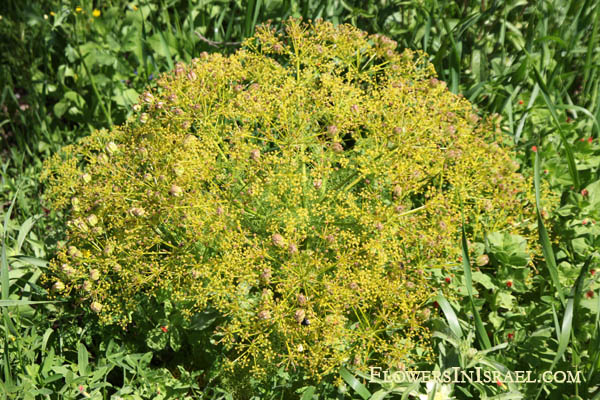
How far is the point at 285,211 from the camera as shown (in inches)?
102

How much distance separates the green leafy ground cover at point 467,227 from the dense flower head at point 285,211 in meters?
0.24

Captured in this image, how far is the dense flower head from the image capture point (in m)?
2.46

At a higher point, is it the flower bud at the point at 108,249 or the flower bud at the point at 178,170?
the flower bud at the point at 178,170

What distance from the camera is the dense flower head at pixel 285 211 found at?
8.06 ft

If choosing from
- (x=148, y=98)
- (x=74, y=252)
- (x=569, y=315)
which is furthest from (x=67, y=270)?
(x=569, y=315)

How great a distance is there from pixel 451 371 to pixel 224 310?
1196mm

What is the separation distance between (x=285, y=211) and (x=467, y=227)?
1295 mm

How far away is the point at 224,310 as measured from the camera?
268 cm

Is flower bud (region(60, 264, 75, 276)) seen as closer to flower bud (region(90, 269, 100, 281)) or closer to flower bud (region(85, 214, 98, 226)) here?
flower bud (region(90, 269, 100, 281))

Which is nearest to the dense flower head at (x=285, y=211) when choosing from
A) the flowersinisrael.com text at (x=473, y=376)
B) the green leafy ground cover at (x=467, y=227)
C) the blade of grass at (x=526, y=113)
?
the flowersinisrael.com text at (x=473, y=376)

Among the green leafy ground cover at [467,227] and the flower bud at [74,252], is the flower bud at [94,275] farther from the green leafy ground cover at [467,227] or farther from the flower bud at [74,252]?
the green leafy ground cover at [467,227]

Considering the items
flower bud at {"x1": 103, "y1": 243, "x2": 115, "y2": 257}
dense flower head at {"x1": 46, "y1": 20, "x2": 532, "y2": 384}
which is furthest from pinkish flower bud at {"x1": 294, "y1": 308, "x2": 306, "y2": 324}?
flower bud at {"x1": 103, "y1": 243, "x2": 115, "y2": 257}

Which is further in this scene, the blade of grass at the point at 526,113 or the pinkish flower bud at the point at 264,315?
the blade of grass at the point at 526,113

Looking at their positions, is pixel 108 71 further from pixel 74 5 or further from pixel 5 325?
pixel 5 325
